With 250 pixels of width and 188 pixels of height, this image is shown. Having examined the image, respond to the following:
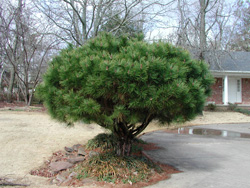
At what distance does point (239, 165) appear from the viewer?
5.71 meters

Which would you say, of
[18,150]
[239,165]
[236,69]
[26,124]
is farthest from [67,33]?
[236,69]

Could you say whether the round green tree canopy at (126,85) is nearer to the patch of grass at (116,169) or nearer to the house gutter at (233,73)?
the patch of grass at (116,169)

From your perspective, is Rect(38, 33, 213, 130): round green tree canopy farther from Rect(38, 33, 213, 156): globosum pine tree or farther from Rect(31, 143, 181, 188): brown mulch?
Rect(31, 143, 181, 188): brown mulch

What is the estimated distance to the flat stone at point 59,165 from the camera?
5.47 metres

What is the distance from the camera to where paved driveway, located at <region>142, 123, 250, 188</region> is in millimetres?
4594

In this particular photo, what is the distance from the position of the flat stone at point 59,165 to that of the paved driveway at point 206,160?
7.43 feet

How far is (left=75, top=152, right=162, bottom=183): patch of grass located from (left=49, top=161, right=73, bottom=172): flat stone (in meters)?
0.55

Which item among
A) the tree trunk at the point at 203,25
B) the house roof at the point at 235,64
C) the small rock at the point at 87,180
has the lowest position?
the small rock at the point at 87,180

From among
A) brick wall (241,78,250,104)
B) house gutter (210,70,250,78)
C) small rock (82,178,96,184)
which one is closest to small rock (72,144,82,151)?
small rock (82,178,96,184)

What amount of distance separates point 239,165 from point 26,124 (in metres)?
8.28

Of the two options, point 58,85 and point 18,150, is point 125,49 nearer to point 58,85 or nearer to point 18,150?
point 58,85

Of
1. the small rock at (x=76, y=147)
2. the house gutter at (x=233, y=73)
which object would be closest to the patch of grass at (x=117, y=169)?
the small rock at (x=76, y=147)

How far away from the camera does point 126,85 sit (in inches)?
153

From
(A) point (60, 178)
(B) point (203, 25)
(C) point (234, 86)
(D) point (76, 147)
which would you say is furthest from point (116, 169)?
(C) point (234, 86)
